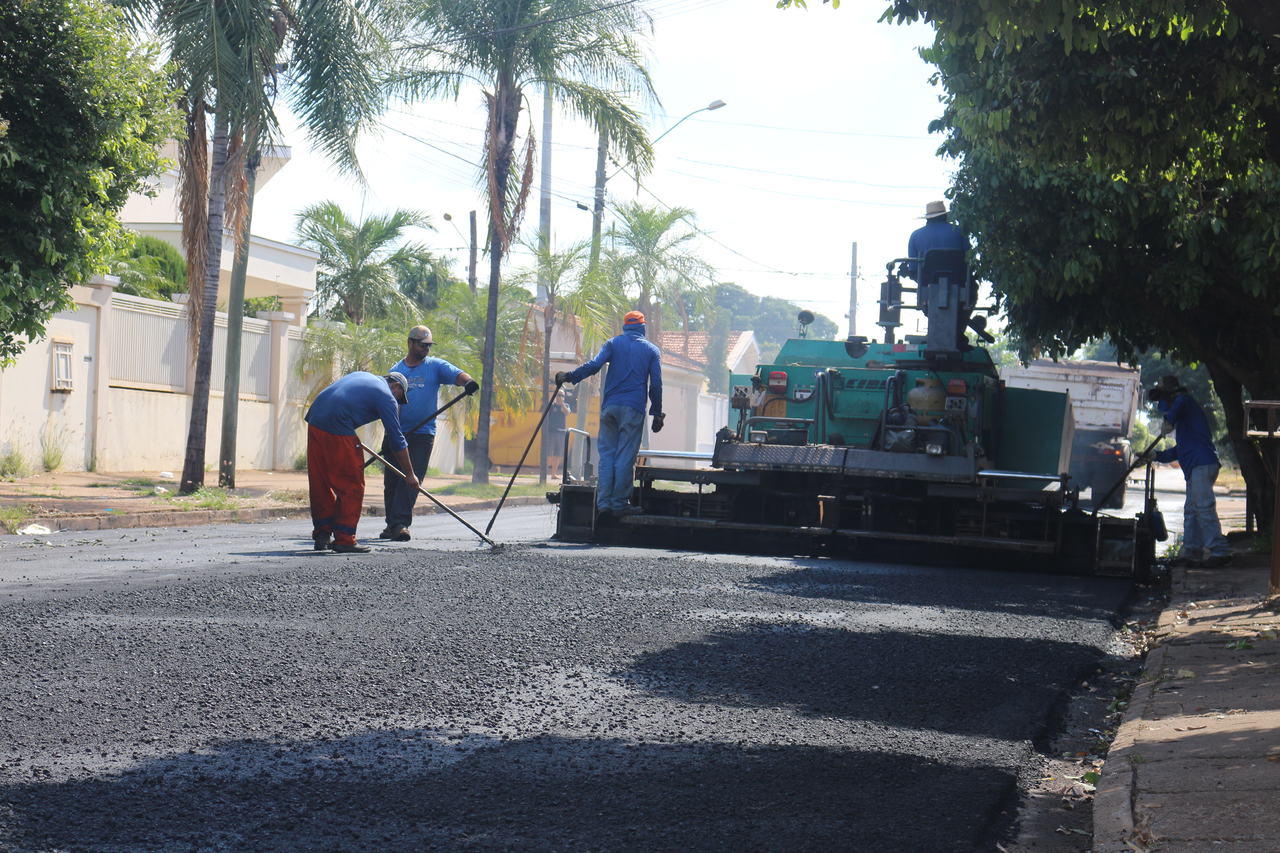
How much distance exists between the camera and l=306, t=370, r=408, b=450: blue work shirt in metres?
10.7

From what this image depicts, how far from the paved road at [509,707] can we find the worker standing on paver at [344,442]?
1.12m

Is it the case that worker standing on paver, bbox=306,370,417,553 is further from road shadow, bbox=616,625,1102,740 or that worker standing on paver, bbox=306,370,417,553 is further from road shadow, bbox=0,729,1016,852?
road shadow, bbox=0,729,1016,852

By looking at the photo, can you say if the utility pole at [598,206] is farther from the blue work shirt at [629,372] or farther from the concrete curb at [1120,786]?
the concrete curb at [1120,786]

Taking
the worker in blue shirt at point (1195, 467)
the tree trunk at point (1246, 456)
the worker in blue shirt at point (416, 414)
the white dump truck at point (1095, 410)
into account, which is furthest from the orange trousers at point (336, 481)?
the white dump truck at point (1095, 410)

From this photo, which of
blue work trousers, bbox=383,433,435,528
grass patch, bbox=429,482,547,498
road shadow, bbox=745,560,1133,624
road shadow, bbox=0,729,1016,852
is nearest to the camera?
road shadow, bbox=0,729,1016,852

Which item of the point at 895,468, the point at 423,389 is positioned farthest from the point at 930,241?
the point at 423,389

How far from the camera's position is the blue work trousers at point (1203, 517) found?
12594 mm

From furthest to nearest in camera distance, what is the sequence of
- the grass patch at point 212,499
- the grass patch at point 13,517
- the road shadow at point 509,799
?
the grass patch at point 212,499 < the grass patch at point 13,517 < the road shadow at point 509,799

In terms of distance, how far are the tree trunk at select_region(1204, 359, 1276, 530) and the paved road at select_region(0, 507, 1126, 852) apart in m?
5.70

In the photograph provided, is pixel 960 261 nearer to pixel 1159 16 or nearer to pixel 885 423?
pixel 885 423

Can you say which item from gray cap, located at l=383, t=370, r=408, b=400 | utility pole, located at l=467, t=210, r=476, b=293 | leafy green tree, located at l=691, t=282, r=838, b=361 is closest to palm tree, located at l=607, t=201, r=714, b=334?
utility pole, located at l=467, t=210, r=476, b=293

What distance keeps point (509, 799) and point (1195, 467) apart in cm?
1038

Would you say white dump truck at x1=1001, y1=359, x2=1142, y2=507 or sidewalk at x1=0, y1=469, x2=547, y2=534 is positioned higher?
white dump truck at x1=1001, y1=359, x2=1142, y2=507

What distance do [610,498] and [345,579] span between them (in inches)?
156
